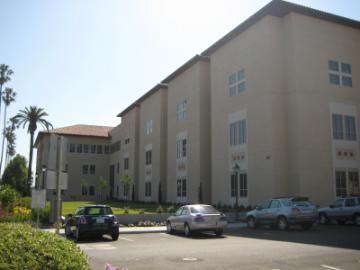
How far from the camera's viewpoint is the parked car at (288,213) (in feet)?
66.8

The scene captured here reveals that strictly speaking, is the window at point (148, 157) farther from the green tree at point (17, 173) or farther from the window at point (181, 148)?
the green tree at point (17, 173)

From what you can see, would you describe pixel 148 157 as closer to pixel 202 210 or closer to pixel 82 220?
pixel 202 210

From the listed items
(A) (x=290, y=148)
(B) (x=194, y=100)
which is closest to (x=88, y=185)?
(B) (x=194, y=100)

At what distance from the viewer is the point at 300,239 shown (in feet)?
52.7

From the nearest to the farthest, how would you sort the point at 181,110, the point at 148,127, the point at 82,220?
1. the point at 82,220
2. the point at 181,110
3. the point at 148,127

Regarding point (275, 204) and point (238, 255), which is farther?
point (275, 204)

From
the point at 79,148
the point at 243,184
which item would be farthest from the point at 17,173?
the point at 243,184

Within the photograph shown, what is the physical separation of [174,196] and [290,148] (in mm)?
Result: 17605

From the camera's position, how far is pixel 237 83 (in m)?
34.4

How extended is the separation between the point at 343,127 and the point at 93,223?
2136 centimetres

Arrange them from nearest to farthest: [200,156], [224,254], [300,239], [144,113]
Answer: [224,254] → [300,239] → [200,156] → [144,113]

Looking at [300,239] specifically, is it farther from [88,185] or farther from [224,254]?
[88,185]

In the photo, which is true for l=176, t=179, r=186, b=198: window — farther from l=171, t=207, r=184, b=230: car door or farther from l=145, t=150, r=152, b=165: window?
l=171, t=207, r=184, b=230: car door

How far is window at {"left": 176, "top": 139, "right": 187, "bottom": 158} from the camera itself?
4281 centimetres
